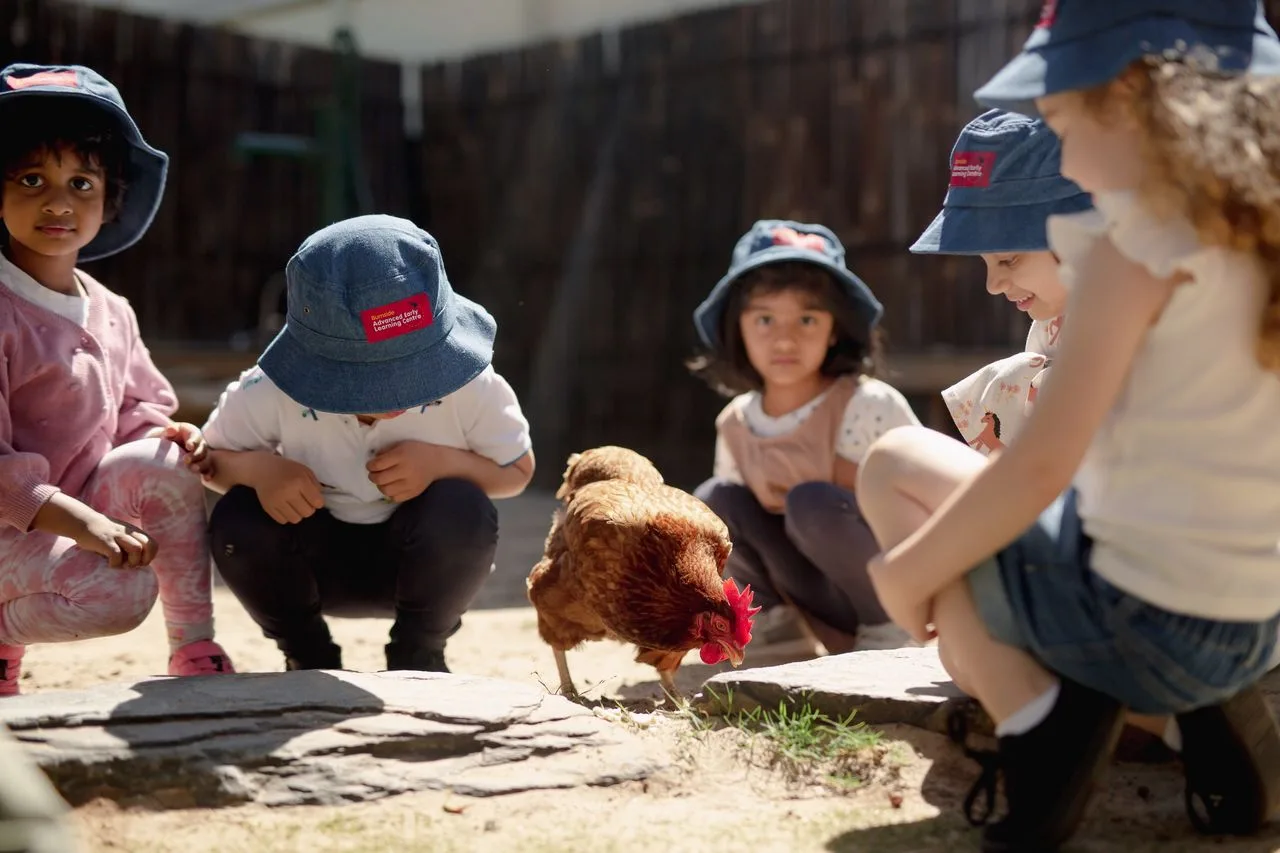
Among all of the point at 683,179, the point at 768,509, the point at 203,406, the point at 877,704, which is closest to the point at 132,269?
the point at 203,406

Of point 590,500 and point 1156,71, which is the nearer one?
point 1156,71

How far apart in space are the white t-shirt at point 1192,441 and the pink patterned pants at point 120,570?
192 centimetres

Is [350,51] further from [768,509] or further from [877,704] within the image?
[877,704]

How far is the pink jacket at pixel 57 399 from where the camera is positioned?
250 centimetres

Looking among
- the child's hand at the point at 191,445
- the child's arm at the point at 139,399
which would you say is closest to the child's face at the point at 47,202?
the child's arm at the point at 139,399

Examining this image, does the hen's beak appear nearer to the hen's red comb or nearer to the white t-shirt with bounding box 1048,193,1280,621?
the hen's red comb

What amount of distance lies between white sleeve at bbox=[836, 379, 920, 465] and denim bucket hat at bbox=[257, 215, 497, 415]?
1.39 metres

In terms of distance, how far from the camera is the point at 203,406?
21.6 ft

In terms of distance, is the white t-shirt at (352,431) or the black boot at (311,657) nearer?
the white t-shirt at (352,431)

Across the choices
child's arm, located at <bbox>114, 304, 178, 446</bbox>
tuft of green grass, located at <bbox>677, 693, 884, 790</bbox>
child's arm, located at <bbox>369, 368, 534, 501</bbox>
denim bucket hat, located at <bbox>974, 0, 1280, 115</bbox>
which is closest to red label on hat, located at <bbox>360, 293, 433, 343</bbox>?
child's arm, located at <bbox>369, 368, 534, 501</bbox>

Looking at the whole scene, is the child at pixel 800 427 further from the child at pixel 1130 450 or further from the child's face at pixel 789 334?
the child at pixel 1130 450

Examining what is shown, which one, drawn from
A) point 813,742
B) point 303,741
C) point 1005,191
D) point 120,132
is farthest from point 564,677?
point 120,132

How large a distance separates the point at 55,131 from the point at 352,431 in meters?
0.90

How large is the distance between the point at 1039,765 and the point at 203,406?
18.8 ft
